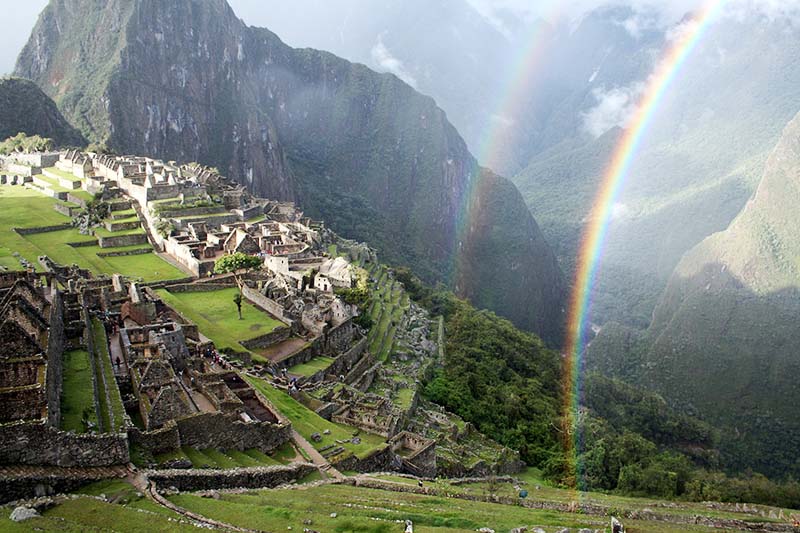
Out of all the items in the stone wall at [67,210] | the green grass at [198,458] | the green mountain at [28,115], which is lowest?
the green grass at [198,458]

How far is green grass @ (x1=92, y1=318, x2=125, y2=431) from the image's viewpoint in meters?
18.7

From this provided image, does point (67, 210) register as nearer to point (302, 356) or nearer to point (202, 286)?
point (202, 286)

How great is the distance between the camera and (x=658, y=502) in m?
28.3

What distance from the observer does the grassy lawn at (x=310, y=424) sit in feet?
84.5

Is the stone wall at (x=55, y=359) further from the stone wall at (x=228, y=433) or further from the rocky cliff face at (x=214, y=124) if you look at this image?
the rocky cliff face at (x=214, y=124)

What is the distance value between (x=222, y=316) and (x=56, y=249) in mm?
16677

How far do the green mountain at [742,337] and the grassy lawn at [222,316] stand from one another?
4412 cm

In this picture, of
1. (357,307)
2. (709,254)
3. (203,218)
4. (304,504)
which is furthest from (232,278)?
(709,254)

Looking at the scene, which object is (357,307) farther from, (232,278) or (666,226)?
(666,226)

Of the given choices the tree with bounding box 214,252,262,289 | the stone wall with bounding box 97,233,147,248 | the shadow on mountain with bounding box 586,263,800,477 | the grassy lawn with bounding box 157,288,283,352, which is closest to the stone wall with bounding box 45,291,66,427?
the grassy lawn with bounding box 157,288,283,352

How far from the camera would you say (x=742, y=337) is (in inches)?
3969

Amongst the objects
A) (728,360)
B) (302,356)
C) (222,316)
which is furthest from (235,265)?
(728,360)

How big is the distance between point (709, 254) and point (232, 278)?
9927 cm

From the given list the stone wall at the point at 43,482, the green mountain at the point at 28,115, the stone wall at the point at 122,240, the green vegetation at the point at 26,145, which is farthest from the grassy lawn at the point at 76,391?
the green mountain at the point at 28,115
